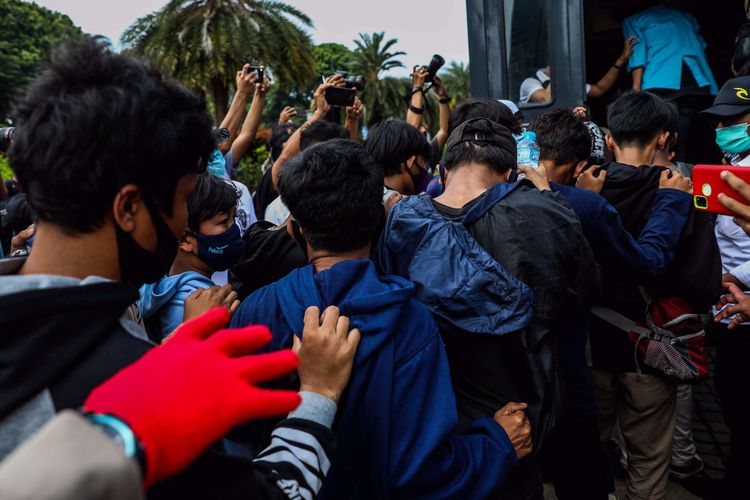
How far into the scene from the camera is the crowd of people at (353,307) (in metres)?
0.86

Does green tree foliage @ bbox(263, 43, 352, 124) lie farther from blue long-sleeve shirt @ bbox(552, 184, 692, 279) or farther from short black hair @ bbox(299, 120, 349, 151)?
blue long-sleeve shirt @ bbox(552, 184, 692, 279)

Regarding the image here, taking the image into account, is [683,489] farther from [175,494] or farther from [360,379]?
[175,494]

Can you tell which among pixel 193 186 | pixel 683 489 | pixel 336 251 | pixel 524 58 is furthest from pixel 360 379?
pixel 524 58

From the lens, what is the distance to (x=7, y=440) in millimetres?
823

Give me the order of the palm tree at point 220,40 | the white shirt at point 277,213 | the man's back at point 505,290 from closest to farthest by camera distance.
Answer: the man's back at point 505,290 < the white shirt at point 277,213 < the palm tree at point 220,40

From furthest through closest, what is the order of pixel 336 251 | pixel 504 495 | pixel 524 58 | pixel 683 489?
pixel 524 58, pixel 683 489, pixel 504 495, pixel 336 251

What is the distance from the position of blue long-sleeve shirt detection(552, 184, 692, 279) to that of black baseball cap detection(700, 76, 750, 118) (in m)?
0.72

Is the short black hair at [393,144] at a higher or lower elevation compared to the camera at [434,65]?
lower

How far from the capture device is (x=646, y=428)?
2855 mm

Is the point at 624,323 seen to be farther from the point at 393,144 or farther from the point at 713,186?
the point at 393,144

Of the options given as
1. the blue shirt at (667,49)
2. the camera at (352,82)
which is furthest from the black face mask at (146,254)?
the blue shirt at (667,49)

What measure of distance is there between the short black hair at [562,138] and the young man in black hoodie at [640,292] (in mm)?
173

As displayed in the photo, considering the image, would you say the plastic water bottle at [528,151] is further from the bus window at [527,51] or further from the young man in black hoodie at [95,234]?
the young man in black hoodie at [95,234]

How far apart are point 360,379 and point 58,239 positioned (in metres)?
0.78
